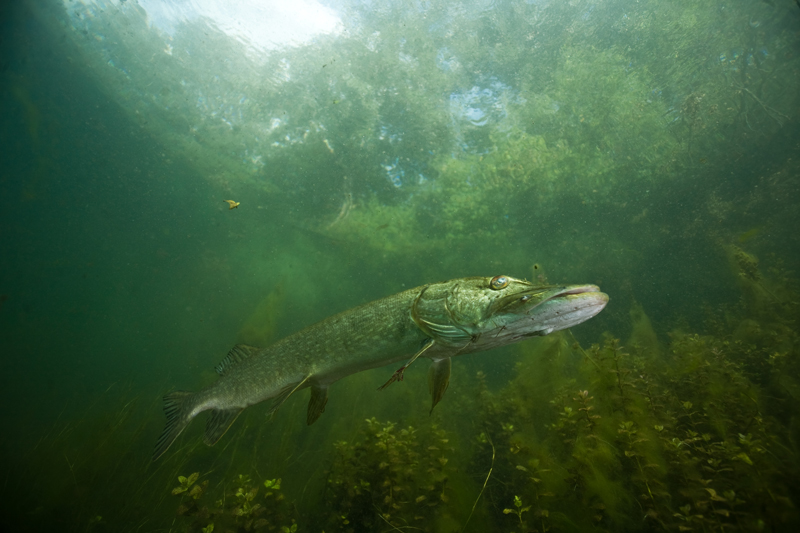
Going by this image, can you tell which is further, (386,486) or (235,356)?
(235,356)

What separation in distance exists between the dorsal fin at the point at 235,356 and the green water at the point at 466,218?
1.20m

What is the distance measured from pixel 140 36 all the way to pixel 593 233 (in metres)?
22.7

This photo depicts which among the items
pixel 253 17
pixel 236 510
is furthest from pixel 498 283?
pixel 253 17

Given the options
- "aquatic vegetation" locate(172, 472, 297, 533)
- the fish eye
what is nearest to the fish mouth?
the fish eye

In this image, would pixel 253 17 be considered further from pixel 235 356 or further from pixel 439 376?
pixel 439 376

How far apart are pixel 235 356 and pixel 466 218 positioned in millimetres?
14989

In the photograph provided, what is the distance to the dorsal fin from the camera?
358 cm

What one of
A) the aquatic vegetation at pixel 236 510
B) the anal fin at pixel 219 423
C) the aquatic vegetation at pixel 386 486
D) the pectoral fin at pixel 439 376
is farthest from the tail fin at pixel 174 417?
the pectoral fin at pixel 439 376

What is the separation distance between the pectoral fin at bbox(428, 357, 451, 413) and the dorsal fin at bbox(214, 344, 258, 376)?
2.43 meters

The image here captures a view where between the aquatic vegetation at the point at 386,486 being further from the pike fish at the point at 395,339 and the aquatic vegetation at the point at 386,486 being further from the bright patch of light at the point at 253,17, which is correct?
the bright patch of light at the point at 253,17

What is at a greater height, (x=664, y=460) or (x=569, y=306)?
(x=569, y=306)

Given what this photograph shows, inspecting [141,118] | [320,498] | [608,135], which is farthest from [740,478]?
[141,118]

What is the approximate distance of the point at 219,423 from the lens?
10.6ft

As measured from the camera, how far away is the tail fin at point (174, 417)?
327 cm
